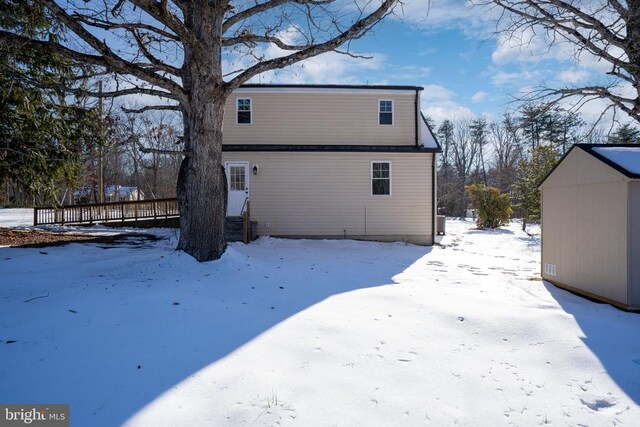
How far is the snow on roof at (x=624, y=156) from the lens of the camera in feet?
17.7

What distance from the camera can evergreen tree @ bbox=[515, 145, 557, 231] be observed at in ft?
54.2

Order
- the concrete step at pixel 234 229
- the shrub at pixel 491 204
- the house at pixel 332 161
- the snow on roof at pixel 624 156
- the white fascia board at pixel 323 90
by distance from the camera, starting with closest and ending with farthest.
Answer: the snow on roof at pixel 624 156
the concrete step at pixel 234 229
the house at pixel 332 161
the white fascia board at pixel 323 90
the shrub at pixel 491 204

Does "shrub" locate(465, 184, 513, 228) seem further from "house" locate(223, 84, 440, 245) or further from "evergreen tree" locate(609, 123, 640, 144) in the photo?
"house" locate(223, 84, 440, 245)

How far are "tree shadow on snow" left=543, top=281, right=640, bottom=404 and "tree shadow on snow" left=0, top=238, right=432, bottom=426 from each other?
8.92 feet

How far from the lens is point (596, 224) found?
5820 mm

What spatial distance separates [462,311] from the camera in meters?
4.42

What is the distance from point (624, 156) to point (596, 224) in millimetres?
1130

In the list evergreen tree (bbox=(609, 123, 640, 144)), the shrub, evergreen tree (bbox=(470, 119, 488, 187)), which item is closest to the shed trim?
evergreen tree (bbox=(609, 123, 640, 144))

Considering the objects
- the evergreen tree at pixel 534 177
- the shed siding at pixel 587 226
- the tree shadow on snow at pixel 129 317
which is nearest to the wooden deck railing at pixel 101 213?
the tree shadow on snow at pixel 129 317

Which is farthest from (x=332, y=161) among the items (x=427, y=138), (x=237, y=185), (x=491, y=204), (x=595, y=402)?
(x=595, y=402)

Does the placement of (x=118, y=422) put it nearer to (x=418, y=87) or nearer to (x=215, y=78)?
(x=215, y=78)

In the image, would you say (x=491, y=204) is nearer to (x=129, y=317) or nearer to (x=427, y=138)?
(x=427, y=138)

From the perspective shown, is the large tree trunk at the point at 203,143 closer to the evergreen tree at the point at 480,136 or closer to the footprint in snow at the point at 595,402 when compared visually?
the footprint in snow at the point at 595,402

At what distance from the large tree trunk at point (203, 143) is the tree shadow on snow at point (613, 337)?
5319mm
